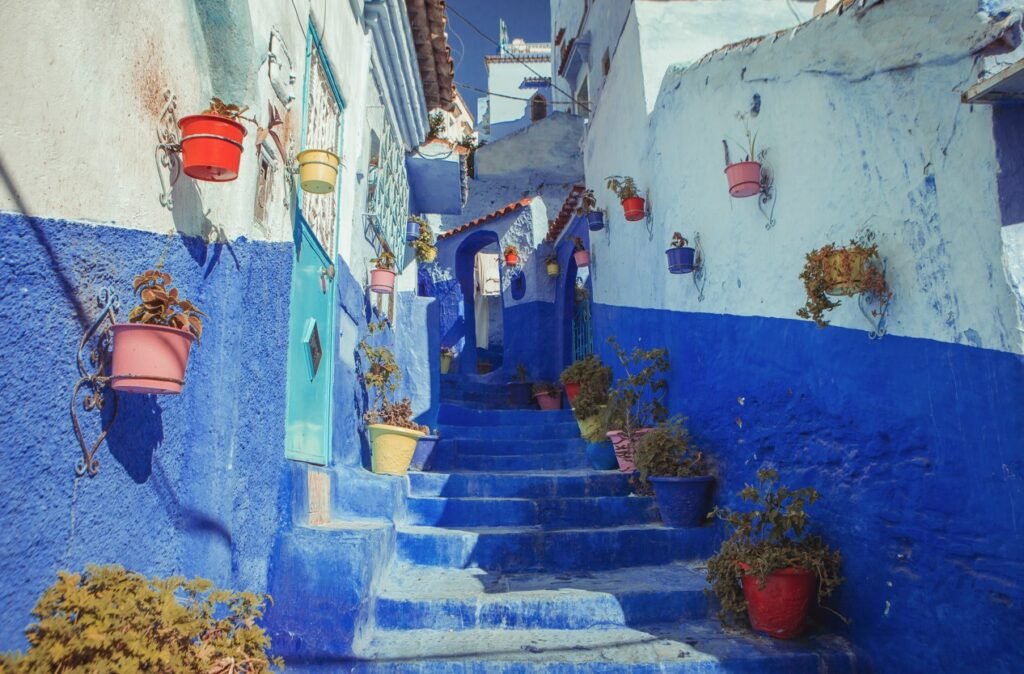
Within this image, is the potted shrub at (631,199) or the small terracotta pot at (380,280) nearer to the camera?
the small terracotta pot at (380,280)

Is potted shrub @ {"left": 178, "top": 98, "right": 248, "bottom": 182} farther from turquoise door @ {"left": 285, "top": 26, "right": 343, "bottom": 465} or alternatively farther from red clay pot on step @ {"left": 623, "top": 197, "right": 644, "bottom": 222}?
red clay pot on step @ {"left": 623, "top": 197, "right": 644, "bottom": 222}

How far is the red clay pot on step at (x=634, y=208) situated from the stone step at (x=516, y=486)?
8.94 feet

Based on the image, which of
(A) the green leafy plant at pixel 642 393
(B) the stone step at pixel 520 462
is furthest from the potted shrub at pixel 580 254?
(B) the stone step at pixel 520 462

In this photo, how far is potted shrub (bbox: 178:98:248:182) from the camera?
2861mm

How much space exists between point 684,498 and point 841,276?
2.38m

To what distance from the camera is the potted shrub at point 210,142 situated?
286 cm

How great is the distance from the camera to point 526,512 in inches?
230

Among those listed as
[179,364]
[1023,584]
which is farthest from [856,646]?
[179,364]

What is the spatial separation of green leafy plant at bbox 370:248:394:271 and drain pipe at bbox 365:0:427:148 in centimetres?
185

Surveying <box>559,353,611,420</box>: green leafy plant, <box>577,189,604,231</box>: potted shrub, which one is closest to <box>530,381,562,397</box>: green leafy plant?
<box>559,353,611,420</box>: green leafy plant

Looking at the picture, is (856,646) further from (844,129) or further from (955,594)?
(844,129)

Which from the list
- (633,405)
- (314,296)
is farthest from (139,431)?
(633,405)

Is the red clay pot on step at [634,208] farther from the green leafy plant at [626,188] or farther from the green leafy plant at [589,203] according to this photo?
the green leafy plant at [589,203]

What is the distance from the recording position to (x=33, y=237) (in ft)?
7.47
